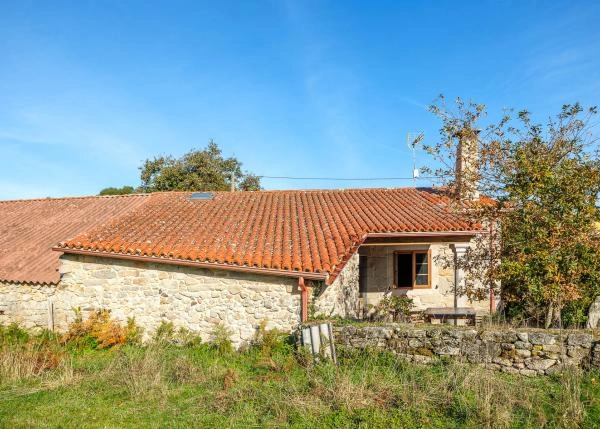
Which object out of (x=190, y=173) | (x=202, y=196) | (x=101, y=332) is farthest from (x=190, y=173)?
(x=101, y=332)

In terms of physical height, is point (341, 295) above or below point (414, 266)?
below

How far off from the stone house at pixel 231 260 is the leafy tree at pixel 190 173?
11.5 meters

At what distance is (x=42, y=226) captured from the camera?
48.0 ft

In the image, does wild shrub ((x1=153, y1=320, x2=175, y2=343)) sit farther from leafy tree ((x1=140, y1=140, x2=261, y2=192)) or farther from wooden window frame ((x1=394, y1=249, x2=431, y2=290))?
leafy tree ((x1=140, y1=140, x2=261, y2=192))

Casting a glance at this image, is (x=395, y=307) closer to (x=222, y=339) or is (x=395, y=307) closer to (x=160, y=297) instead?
(x=222, y=339)

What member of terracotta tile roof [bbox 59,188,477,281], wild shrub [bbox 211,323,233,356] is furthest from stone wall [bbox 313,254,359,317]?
wild shrub [bbox 211,323,233,356]

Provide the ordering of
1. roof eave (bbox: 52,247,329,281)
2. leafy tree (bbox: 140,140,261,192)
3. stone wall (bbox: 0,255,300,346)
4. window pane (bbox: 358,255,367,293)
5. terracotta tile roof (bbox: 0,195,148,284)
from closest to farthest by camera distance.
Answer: roof eave (bbox: 52,247,329,281) < stone wall (bbox: 0,255,300,346) < terracotta tile roof (bbox: 0,195,148,284) < window pane (bbox: 358,255,367,293) < leafy tree (bbox: 140,140,261,192)

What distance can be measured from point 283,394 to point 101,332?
5.42 meters

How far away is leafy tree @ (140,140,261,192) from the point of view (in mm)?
26578

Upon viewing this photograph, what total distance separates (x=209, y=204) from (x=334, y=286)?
6463 mm

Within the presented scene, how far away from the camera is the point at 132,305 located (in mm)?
10039

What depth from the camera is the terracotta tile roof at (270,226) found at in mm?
9617

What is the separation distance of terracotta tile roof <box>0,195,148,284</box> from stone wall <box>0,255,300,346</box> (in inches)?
21.7

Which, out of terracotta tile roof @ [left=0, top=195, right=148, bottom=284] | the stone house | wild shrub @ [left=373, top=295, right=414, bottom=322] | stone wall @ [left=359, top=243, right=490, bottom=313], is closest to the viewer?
the stone house
